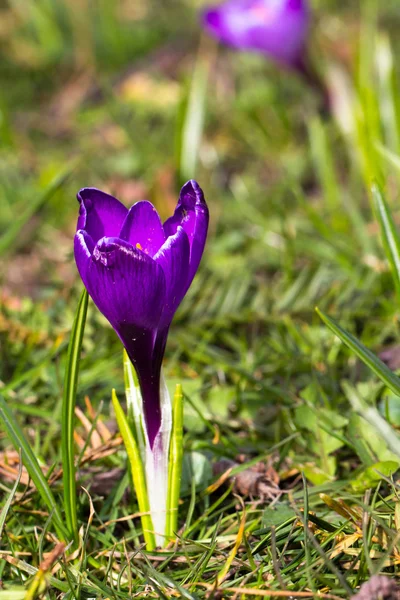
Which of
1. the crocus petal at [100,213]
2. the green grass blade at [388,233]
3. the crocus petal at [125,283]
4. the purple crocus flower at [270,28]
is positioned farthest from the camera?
the purple crocus flower at [270,28]

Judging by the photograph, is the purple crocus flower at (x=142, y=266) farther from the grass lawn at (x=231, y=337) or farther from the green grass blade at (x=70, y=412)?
the grass lawn at (x=231, y=337)

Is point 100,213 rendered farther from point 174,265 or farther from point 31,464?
point 31,464

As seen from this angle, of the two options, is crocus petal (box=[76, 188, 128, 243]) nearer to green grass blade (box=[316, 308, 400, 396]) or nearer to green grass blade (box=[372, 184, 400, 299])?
green grass blade (box=[316, 308, 400, 396])

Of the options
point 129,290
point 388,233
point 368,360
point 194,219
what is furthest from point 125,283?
point 388,233

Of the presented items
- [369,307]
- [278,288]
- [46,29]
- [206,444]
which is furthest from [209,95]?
[206,444]

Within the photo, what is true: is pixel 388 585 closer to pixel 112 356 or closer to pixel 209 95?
pixel 112 356

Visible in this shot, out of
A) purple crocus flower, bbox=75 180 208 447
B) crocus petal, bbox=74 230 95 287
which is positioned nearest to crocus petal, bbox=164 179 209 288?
purple crocus flower, bbox=75 180 208 447

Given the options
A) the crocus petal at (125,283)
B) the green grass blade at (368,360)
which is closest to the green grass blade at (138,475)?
the crocus petal at (125,283)
